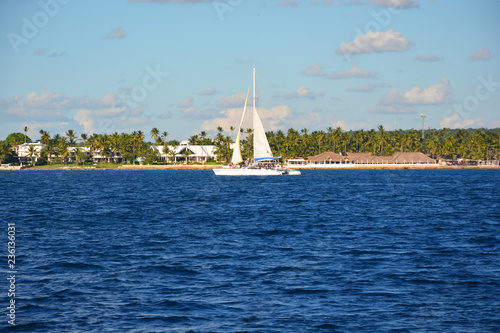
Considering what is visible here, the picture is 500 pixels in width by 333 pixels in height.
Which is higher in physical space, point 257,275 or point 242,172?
point 242,172

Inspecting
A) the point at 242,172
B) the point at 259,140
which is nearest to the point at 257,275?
the point at 259,140

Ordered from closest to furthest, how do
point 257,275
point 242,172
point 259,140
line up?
point 257,275 < point 259,140 < point 242,172

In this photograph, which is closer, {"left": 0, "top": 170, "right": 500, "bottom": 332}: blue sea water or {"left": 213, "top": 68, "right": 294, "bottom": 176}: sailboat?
{"left": 0, "top": 170, "right": 500, "bottom": 332}: blue sea water

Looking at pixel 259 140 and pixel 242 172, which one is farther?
pixel 242 172

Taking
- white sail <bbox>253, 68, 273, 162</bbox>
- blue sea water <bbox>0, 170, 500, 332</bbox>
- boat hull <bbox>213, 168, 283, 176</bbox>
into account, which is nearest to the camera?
blue sea water <bbox>0, 170, 500, 332</bbox>

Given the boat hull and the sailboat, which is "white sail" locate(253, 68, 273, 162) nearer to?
the sailboat

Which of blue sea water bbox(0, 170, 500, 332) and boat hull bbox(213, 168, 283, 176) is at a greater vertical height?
boat hull bbox(213, 168, 283, 176)

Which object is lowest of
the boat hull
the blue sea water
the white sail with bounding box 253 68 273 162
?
the blue sea water

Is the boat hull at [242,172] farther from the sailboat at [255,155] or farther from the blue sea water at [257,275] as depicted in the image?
the blue sea water at [257,275]

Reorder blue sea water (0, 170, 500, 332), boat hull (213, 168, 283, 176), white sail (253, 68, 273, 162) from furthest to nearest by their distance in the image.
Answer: boat hull (213, 168, 283, 176) < white sail (253, 68, 273, 162) < blue sea water (0, 170, 500, 332)

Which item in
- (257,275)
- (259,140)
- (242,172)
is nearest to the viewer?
(257,275)

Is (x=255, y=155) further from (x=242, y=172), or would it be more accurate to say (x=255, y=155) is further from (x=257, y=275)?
(x=257, y=275)

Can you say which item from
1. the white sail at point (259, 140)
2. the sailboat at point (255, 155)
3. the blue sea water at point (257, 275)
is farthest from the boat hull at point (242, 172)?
the blue sea water at point (257, 275)

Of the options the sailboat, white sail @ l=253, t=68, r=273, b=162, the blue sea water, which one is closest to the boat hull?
the sailboat
